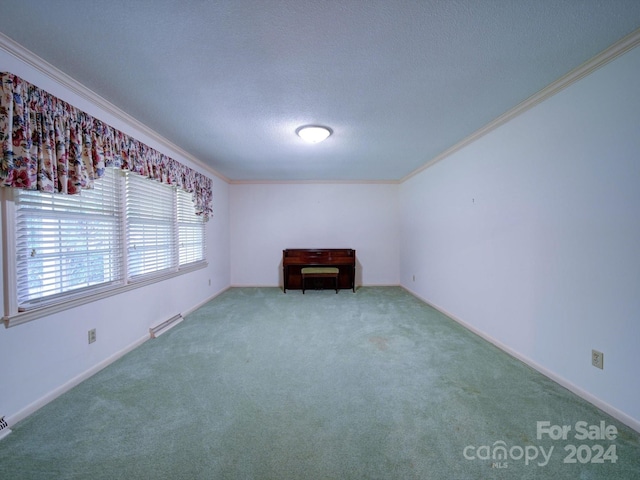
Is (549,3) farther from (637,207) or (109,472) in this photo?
(109,472)

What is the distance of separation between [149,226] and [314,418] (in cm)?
265

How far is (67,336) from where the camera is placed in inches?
71.4

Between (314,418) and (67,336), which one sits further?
(67,336)

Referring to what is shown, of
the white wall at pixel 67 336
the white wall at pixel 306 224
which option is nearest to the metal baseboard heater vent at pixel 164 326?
the white wall at pixel 67 336

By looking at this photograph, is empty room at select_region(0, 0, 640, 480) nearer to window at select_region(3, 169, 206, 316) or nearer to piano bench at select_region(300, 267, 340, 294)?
window at select_region(3, 169, 206, 316)

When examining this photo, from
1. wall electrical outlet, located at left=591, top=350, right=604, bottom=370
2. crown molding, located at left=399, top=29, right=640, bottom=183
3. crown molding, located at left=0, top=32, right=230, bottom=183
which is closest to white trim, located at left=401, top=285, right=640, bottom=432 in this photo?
wall electrical outlet, located at left=591, top=350, right=604, bottom=370

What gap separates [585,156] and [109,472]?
10.9 ft

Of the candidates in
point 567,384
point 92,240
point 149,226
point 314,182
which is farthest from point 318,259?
point 567,384

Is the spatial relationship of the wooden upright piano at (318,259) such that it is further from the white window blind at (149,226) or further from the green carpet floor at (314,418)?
the green carpet floor at (314,418)

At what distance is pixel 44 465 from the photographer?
1212 millimetres

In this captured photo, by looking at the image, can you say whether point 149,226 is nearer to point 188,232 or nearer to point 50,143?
point 188,232

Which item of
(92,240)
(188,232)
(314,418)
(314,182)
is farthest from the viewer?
(314,182)

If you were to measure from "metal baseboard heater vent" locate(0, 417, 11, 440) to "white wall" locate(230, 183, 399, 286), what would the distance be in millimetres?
3800

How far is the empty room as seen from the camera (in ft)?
4.19
